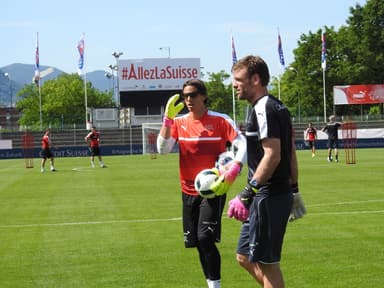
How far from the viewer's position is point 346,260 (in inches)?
380

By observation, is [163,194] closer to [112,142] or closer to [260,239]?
[260,239]

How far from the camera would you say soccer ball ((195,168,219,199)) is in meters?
7.28

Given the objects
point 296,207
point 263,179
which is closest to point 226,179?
point 296,207

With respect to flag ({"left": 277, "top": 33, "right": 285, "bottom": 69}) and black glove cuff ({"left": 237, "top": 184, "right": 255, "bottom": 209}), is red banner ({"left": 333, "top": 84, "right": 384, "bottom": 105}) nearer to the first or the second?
flag ({"left": 277, "top": 33, "right": 285, "bottom": 69})

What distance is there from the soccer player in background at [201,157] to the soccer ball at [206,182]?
1.88ft

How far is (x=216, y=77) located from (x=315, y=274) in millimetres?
110435

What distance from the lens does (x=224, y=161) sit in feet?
24.8

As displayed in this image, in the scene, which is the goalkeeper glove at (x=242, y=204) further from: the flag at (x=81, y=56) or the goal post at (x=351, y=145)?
the flag at (x=81, y=56)

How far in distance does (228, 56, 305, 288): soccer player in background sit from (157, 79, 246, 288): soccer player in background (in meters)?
1.77

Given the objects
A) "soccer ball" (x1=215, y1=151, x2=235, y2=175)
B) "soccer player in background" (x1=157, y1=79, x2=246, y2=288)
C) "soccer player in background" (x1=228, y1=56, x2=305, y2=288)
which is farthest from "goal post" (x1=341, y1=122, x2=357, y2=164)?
"soccer player in background" (x1=228, y1=56, x2=305, y2=288)

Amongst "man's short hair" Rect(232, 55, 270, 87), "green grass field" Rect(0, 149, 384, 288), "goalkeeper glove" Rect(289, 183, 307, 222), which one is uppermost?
"man's short hair" Rect(232, 55, 270, 87)

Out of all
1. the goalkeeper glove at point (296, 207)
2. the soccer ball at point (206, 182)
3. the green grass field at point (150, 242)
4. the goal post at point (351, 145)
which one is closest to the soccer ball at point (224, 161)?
the soccer ball at point (206, 182)

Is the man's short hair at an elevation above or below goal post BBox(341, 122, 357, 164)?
above

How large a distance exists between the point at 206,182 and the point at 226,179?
23cm
